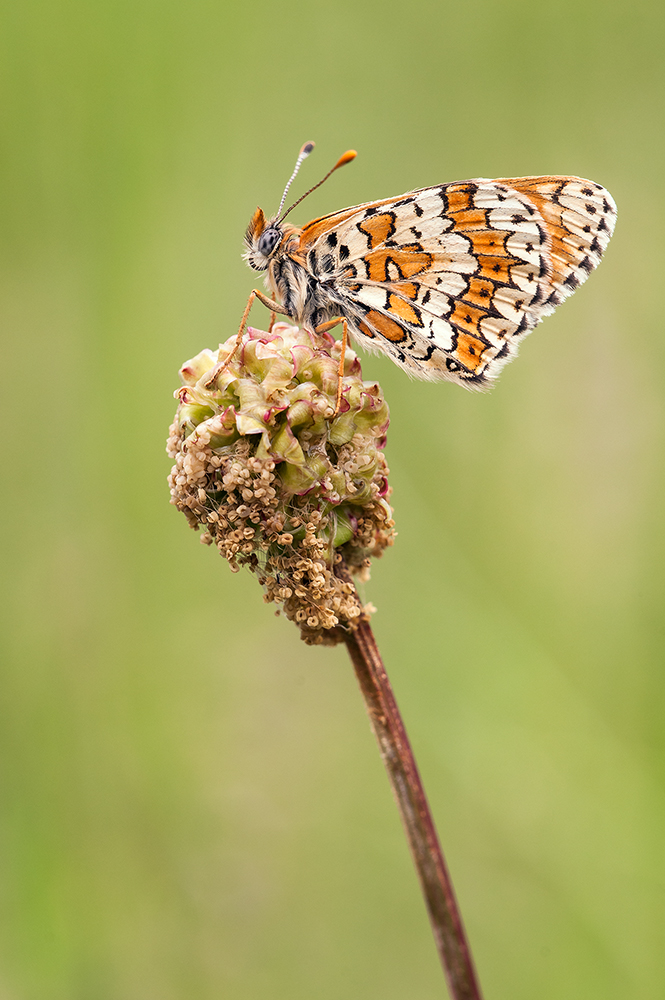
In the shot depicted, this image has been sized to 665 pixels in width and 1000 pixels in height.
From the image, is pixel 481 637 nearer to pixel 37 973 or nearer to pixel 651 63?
pixel 37 973

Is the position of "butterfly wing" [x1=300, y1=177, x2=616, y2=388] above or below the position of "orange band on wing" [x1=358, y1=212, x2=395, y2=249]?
below

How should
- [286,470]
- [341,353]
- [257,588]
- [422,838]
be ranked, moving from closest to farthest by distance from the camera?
[422,838] → [286,470] → [341,353] → [257,588]

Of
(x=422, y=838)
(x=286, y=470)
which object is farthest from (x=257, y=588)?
(x=422, y=838)

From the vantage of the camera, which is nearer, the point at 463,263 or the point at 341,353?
the point at 341,353

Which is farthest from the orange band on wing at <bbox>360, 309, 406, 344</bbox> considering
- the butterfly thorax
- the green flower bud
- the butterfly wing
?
the green flower bud

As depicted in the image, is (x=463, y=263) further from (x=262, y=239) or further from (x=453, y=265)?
(x=262, y=239)

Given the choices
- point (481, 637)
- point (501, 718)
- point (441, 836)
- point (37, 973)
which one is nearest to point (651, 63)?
point (481, 637)

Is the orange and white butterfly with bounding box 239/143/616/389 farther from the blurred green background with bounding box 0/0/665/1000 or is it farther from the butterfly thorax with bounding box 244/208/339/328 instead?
the blurred green background with bounding box 0/0/665/1000
